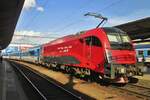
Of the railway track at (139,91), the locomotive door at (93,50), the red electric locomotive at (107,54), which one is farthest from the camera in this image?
the locomotive door at (93,50)

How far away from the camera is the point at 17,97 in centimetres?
1454

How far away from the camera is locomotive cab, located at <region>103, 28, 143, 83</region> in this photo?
16734 millimetres

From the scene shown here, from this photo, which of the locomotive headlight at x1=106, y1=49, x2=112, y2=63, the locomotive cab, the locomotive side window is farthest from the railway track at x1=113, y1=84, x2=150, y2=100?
the locomotive side window

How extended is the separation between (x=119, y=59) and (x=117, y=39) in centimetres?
158

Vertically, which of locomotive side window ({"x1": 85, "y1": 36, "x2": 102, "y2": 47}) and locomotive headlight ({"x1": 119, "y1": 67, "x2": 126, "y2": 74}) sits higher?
locomotive side window ({"x1": 85, "y1": 36, "x2": 102, "y2": 47})

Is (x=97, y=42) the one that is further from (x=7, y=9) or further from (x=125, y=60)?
(x=7, y=9)

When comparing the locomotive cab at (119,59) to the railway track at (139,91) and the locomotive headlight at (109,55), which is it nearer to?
the locomotive headlight at (109,55)

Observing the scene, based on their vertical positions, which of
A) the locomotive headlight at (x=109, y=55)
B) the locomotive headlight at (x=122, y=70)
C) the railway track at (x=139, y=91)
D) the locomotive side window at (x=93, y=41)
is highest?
the locomotive side window at (x=93, y=41)

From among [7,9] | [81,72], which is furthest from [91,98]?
[7,9]

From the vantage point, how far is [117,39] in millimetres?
18344

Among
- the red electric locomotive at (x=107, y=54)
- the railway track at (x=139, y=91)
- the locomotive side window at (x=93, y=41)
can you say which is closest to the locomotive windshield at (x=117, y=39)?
the red electric locomotive at (x=107, y=54)

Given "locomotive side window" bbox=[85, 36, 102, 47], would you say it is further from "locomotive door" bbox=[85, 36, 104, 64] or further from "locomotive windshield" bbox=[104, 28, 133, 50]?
"locomotive windshield" bbox=[104, 28, 133, 50]

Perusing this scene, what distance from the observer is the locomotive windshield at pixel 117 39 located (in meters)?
18.0

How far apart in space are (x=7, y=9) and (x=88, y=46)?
5.90 m
